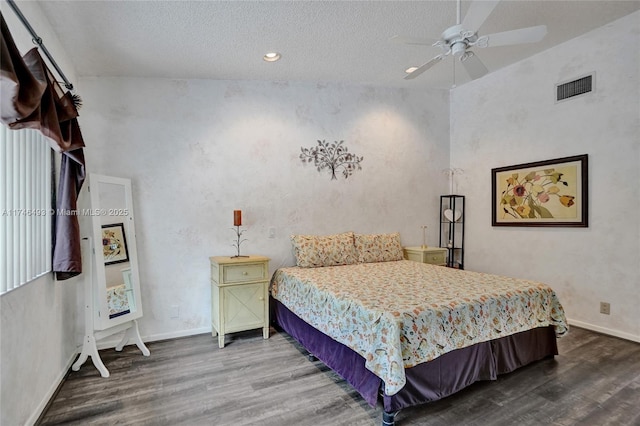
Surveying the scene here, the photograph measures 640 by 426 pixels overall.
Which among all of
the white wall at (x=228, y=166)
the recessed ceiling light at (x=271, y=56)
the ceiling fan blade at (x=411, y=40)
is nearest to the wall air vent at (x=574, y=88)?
the white wall at (x=228, y=166)

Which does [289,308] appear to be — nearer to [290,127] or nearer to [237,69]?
[290,127]

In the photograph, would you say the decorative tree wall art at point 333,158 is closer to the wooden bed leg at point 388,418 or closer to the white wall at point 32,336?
the white wall at point 32,336

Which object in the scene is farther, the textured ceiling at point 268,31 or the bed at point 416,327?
the textured ceiling at point 268,31

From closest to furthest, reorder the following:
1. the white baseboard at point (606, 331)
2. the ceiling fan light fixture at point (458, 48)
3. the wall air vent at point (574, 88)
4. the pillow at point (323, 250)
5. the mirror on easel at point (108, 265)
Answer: the ceiling fan light fixture at point (458, 48), the mirror on easel at point (108, 265), the white baseboard at point (606, 331), the wall air vent at point (574, 88), the pillow at point (323, 250)

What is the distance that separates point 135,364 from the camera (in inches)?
115

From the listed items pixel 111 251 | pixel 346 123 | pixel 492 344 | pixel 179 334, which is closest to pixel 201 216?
pixel 111 251

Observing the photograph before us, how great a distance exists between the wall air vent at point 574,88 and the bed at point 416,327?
227cm

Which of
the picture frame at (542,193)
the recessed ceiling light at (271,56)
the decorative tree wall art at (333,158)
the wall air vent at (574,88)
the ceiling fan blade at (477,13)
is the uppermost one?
the recessed ceiling light at (271,56)

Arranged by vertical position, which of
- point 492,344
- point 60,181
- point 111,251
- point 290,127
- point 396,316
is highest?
point 290,127

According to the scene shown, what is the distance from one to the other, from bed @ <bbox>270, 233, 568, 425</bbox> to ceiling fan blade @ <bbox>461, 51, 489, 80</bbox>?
66.6 inches

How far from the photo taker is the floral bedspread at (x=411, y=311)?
6.72ft

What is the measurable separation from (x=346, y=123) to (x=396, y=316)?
295cm

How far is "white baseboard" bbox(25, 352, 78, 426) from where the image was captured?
2.03 m

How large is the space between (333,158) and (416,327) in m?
2.67
